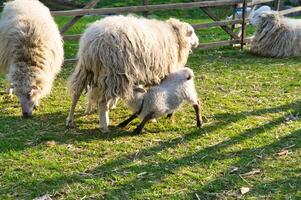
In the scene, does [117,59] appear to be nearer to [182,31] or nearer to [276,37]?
[182,31]

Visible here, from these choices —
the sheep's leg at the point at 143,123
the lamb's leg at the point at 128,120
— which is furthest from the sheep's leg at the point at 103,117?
the sheep's leg at the point at 143,123

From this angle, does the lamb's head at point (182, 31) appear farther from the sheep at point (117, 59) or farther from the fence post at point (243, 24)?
the fence post at point (243, 24)

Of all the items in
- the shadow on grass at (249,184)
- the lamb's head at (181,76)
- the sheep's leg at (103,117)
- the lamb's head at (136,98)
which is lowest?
the shadow on grass at (249,184)

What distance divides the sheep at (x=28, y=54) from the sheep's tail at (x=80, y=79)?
0.54 meters

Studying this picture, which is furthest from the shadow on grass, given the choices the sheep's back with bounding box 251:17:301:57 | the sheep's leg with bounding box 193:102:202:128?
the sheep's back with bounding box 251:17:301:57

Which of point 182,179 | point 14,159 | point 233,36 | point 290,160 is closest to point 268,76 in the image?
point 233,36

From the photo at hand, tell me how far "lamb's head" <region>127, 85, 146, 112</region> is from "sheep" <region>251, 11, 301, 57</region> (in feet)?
16.5

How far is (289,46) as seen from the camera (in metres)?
10.0

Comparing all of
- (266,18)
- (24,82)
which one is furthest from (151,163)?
(266,18)

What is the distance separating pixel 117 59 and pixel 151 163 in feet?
4.31

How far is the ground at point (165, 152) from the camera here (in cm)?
445

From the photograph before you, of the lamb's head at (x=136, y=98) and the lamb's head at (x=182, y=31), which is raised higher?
the lamb's head at (x=182, y=31)

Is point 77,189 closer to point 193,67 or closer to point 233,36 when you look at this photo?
point 193,67

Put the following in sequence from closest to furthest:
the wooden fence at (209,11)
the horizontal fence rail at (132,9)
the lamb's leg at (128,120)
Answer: the lamb's leg at (128,120), the horizontal fence rail at (132,9), the wooden fence at (209,11)
